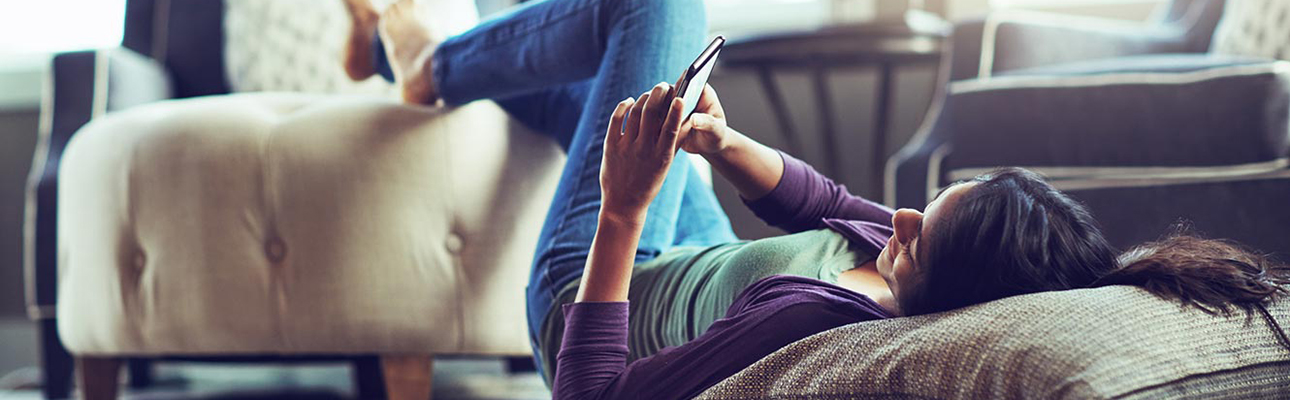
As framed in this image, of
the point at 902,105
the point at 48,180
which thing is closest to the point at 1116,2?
the point at 902,105

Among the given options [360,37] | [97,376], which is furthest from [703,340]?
[97,376]

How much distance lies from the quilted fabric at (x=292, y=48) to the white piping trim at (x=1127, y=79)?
1.16 metres

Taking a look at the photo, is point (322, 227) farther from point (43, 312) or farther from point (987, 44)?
point (987, 44)

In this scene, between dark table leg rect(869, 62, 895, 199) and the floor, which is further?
dark table leg rect(869, 62, 895, 199)

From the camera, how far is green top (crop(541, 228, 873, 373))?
848mm

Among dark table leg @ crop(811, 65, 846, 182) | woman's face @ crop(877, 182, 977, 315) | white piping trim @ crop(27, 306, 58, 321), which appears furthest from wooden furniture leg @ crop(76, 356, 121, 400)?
dark table leg @ crop(811, 65, 846, 182)

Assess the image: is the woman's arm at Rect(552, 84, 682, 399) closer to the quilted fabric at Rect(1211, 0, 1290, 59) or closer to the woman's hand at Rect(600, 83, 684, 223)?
the woman's hand at Rect(600, 83, 684, 223)

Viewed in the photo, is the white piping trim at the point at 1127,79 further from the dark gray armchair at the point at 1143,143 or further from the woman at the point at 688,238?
the woman at the point at 688,238

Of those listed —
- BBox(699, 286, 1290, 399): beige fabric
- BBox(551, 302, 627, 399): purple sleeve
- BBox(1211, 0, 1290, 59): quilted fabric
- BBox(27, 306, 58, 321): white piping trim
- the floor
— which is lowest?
the floor

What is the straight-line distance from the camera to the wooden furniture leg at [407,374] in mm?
1233

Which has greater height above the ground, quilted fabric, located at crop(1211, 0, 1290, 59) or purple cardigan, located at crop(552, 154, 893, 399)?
quilted fabric, located at crop(1211, 0, 1290, 59)

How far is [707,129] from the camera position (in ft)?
2.80

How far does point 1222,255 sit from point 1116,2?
75.8 inches

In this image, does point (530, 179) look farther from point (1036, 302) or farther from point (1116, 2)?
point (1116, 2)
